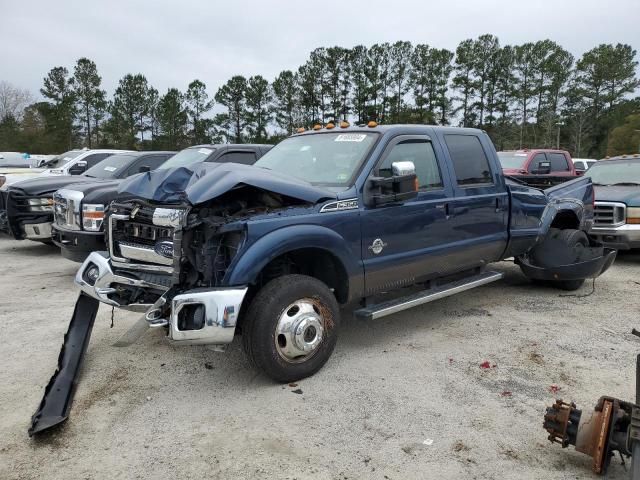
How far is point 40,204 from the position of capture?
8.08 m

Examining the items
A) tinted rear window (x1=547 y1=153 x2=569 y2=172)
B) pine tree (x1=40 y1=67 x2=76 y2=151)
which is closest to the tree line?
pine tree (x1=40 y1=67 x2=76 y2=151)

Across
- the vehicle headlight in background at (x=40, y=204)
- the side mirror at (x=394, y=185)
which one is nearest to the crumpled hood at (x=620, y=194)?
the side mirror at (x=394, y=185)

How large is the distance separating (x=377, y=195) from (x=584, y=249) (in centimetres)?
368

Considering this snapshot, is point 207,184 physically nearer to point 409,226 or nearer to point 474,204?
point 409,226

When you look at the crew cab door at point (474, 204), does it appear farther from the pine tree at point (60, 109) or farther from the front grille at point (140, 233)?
the pine tree at point (60, 109)

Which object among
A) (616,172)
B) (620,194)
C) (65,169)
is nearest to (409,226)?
(620,194)

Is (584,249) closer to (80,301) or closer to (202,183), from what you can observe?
(202,183)

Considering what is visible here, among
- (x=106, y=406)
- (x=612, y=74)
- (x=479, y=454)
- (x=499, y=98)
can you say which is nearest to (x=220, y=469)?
(x=106, y=406)

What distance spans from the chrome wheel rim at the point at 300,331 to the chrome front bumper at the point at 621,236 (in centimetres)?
601

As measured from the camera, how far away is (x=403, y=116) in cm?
5200

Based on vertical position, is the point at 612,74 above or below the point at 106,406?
above

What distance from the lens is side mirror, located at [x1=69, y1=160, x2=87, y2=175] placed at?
11798 mm

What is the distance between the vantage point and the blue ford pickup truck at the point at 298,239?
3553 millimetres

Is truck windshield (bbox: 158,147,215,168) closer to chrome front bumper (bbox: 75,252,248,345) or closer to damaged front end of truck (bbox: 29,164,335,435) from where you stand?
damaged front end of truck (bbox: 29,164,335,435)
